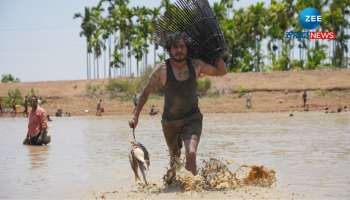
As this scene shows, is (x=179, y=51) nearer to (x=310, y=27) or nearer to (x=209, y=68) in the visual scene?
(x=209, y=68)

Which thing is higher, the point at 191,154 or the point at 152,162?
the point at 191,154

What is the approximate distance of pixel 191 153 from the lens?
7.27m

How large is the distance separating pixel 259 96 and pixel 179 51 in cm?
3324

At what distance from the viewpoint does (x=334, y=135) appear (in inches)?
655

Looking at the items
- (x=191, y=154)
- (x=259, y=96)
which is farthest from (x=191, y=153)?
(x=259, y=96)

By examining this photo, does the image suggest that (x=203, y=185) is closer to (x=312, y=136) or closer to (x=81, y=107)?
(x=312, y=136)

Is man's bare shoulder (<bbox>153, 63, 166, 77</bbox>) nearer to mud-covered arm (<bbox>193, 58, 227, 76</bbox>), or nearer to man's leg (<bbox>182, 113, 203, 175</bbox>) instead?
mud-covered arm (<bbox>193, 58, 227, 76</bbox>)

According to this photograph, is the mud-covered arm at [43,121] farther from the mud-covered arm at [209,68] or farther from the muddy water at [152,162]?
the mud-covered arm at [209,68]

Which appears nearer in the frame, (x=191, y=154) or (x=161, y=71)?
(x=191, y=154)

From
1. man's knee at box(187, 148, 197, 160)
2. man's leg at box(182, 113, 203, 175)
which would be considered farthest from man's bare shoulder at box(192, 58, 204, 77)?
man's knee at box(187, 148, 197, 160)

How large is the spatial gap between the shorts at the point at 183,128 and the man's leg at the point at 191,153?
0.17 ft

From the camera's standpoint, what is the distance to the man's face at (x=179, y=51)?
741 cm

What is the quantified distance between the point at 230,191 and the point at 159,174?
6.46ft

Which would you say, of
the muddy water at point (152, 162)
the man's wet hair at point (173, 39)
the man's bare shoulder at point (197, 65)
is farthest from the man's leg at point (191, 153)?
the muddy water at point (152, 162)
